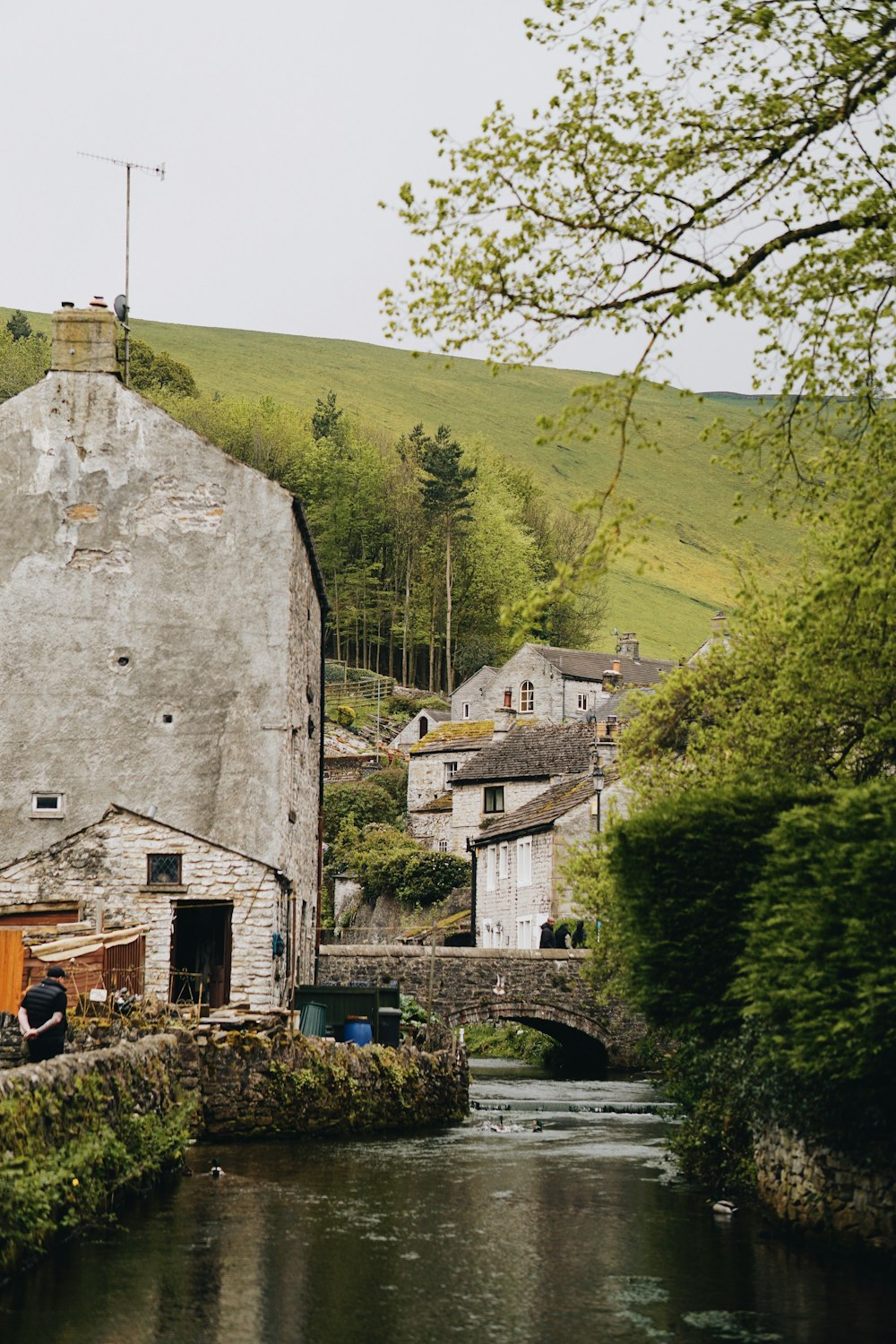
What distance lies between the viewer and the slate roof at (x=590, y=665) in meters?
99.8

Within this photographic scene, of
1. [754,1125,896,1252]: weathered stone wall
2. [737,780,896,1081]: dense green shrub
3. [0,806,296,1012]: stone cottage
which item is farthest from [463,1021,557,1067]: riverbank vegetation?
[737,780,896,1081]: dense green shrub

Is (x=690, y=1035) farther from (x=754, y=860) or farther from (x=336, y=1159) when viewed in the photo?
(x=336, y=1159)

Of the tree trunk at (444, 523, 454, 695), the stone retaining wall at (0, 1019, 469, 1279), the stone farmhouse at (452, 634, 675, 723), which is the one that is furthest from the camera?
the tree trunk at (444, 523, 454, 695)

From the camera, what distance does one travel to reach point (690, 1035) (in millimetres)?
16938

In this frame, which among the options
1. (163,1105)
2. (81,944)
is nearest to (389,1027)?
(81,944)

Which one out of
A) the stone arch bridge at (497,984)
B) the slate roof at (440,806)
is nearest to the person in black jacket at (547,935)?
the stone arch bridge at (497,984)

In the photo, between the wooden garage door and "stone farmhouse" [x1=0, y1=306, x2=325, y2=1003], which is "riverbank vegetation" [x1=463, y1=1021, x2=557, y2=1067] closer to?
"stone farmhouse" [x1=0, y1=306, x2=325, y2=1003]

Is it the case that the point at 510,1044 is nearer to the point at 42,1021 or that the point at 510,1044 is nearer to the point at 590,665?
the point at 42,1021

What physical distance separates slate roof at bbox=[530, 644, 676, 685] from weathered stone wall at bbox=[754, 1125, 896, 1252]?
82.0 metres

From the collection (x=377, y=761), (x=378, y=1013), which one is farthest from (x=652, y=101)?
(x=377, y=761)

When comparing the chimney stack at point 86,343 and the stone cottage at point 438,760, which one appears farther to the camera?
the stone cottage at point 438,760

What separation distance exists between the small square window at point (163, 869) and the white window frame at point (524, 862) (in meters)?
30.3

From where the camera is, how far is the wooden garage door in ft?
76.8

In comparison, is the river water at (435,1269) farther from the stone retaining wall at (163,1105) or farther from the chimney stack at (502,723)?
the chimney stack at (502,723)
